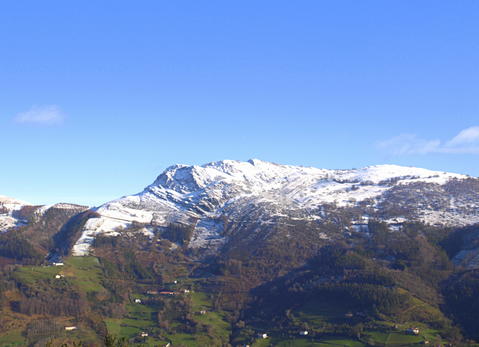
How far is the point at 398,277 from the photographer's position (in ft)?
639

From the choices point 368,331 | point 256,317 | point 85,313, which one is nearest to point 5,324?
point 85,313

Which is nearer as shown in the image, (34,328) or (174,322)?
(34,328)

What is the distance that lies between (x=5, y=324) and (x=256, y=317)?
79.4m

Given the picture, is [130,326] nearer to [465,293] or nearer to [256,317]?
[256,317]

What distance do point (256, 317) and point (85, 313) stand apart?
Answer: 5707cm

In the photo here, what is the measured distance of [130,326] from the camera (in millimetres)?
185875

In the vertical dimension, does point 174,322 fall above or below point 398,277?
below

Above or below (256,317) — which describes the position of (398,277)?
above

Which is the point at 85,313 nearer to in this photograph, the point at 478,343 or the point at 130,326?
the point at 130,326

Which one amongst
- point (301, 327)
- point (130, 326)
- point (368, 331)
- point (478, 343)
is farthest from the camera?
point (130, 326)

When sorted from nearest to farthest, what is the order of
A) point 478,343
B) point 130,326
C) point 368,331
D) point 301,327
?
point 478,343
point 368,331
point 301,327
point 130,326

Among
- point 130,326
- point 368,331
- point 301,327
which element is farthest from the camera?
point 130,326

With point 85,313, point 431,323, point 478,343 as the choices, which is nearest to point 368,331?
point 431,323

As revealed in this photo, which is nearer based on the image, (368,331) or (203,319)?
(368,331)
